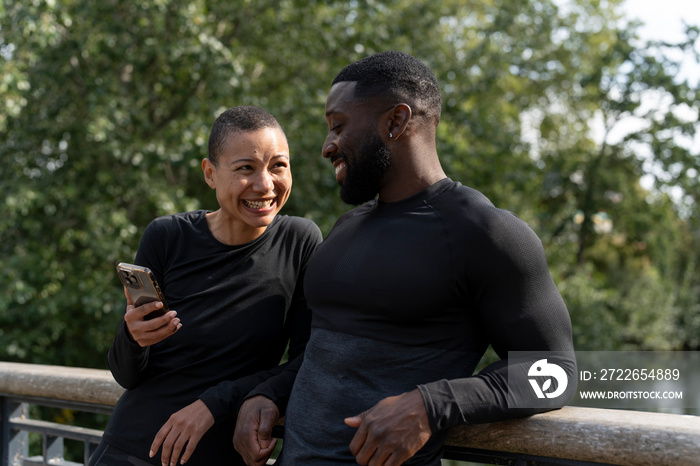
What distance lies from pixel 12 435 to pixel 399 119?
2.54m

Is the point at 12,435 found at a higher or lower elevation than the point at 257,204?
lower

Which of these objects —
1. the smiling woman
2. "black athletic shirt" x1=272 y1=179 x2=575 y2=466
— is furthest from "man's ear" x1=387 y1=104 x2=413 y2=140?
the smiling woman

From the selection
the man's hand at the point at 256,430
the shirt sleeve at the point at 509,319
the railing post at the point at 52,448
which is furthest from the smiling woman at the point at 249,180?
the railing post at the point at 52,448

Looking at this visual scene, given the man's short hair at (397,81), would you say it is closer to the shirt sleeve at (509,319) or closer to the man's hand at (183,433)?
the shirt sleeve at (509,319)

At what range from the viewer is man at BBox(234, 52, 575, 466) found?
5.13 ft

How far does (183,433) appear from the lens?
2018mm

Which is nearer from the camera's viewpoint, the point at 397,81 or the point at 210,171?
the point at 397,81

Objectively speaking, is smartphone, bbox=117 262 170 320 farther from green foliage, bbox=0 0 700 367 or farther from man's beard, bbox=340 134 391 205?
green foliage, bbox=0 0 700 367

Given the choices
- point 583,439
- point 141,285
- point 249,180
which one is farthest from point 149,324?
point 583,439

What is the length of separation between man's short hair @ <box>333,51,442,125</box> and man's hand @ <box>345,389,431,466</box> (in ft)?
2.58

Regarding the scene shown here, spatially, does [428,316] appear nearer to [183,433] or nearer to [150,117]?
[183,433]

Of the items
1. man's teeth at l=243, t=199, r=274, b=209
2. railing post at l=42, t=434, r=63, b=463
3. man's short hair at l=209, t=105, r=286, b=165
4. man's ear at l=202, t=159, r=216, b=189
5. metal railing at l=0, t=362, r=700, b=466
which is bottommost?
railing post at l=42, t=434, r=63, b=463

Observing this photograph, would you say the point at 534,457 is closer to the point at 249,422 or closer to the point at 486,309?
the point at 486,309

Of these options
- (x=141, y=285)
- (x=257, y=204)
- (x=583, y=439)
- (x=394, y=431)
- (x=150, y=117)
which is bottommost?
(x=583, y=439)
